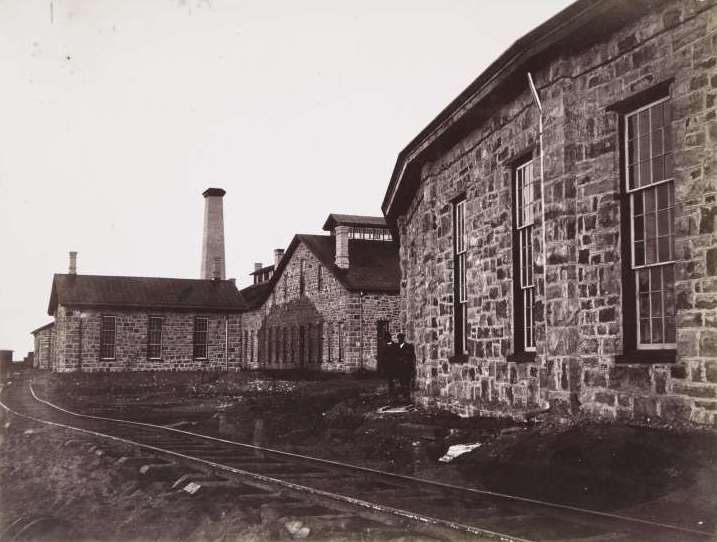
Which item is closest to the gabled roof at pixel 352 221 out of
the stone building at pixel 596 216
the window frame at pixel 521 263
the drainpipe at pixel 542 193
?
the stone building at pixel 596 216

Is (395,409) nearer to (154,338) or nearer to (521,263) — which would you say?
(521,263)

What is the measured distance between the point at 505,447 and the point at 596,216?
2.83 meters

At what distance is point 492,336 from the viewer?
463 inches

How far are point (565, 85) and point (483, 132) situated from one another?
113 inches

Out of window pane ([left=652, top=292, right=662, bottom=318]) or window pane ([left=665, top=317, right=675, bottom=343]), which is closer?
window pane ([left=665, top=317, right=675, bottom=343])

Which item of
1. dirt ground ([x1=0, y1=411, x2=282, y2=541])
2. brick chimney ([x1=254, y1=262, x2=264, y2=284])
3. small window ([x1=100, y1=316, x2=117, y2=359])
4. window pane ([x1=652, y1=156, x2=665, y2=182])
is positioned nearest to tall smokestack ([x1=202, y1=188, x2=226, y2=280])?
brick chimney ([x1=254, y1=262, x2=264, y2=284])

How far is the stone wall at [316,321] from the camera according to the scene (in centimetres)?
3180

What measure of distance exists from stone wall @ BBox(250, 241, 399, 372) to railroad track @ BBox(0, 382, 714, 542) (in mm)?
19051

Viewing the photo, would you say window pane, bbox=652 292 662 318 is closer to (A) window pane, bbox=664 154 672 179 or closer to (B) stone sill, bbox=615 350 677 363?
(B) stone sill, bbox=615 350 677 363

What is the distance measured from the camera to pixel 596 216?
352 inches

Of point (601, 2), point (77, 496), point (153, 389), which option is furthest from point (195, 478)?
point (153, 389)

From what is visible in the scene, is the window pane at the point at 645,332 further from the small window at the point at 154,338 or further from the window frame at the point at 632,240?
the small window at the point at 154,338

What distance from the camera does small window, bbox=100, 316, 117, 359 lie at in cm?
3816

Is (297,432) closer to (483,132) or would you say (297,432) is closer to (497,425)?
(497,425)
